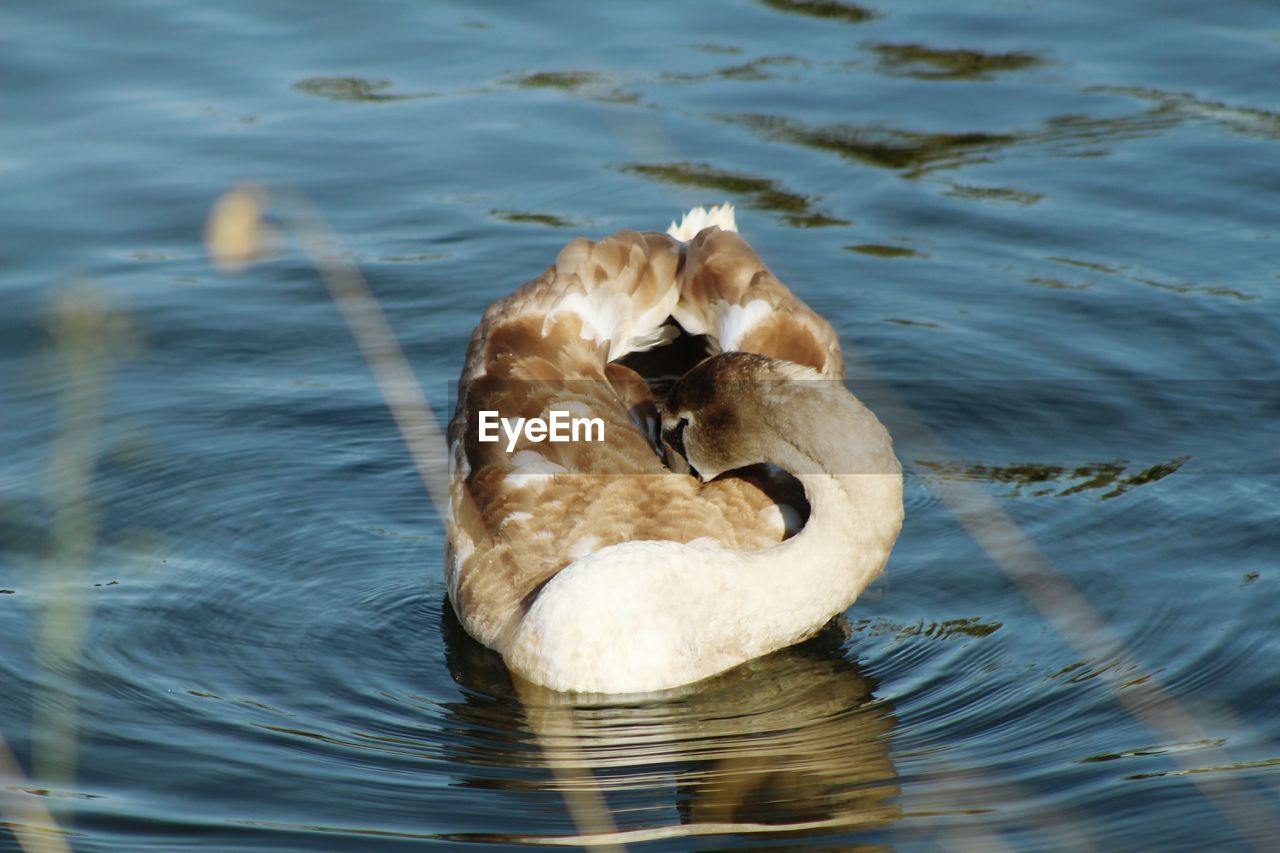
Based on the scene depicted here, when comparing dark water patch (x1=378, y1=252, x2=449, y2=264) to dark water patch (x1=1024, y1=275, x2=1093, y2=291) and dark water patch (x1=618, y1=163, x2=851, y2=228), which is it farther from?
dark water patch (x1=1024, y1=275, x2=1093, y2=291)

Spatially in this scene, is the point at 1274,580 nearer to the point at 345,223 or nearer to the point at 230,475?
the point at 230,475

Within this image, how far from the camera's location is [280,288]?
1084cm

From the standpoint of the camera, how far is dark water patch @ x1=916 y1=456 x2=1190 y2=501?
28.0 ft

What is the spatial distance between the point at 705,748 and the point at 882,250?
5318 millimetres

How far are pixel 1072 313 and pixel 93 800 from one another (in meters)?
6.24

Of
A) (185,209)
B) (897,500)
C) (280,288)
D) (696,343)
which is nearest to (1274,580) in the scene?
(897,500)

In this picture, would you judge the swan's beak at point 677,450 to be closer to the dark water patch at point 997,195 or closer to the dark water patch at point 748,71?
the dark water patch at point 997,195

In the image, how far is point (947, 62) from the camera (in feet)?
45.1

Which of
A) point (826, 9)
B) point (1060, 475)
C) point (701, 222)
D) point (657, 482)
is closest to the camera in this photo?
point (657, 482)

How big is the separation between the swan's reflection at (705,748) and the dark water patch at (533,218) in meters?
4.74

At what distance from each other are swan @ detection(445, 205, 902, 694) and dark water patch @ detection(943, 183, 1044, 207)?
13.3 feet

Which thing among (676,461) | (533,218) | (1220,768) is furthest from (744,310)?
(533,218)

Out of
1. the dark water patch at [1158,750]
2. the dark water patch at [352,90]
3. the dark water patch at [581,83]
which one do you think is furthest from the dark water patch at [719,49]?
the dark water patch at [1158,750]

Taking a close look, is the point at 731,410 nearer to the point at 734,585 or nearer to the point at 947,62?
the point at 734,585
